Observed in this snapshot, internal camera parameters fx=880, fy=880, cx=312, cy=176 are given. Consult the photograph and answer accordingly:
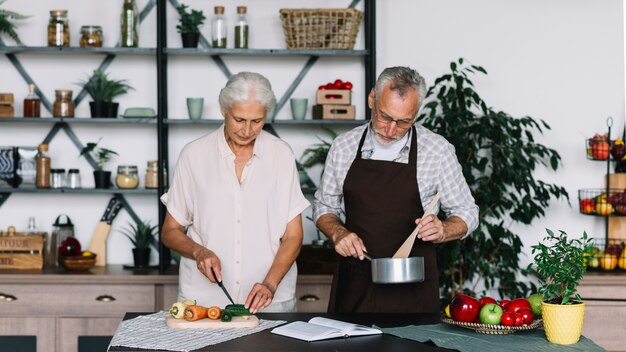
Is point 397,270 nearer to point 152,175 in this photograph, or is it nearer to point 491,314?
point 491,314

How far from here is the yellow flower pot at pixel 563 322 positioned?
2.73 meters

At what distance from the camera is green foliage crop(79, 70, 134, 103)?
202 inches

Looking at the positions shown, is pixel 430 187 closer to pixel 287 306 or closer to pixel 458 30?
pixel 287 306

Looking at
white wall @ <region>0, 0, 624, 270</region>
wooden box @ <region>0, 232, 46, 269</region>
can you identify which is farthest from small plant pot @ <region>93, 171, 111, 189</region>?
wooden box @ <region>0, 232, 46, 269</region>

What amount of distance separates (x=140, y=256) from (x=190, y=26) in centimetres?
136

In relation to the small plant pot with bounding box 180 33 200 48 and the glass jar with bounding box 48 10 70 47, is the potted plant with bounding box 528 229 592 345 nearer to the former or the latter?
the small plant pot with bounding box 180 33 200 48

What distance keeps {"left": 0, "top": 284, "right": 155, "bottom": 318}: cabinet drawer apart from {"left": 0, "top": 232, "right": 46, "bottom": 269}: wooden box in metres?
0.21

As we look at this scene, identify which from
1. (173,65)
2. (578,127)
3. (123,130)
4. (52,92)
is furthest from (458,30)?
(52,92)

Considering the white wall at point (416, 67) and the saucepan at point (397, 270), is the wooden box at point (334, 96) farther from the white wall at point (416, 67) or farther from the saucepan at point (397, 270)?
the saucepan at point (397, 270)

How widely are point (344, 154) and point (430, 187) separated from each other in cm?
38

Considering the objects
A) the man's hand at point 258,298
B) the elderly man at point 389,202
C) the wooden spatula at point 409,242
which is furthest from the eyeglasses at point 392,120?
the man's hand at point 258,298

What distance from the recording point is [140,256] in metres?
5.12

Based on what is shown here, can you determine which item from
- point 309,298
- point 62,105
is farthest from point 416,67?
point 62,105

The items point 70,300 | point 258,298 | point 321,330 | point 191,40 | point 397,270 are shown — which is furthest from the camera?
point 191,40
